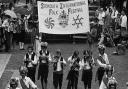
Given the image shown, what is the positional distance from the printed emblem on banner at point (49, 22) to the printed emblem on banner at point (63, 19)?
0.30m

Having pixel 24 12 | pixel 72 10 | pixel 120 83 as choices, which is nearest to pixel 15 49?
pixel 24 12

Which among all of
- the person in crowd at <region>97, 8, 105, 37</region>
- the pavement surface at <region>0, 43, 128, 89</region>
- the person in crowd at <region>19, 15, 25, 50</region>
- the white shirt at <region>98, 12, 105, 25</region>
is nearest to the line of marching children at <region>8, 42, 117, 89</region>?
the pavement surface at <region>0, 43, 128, 89</region>

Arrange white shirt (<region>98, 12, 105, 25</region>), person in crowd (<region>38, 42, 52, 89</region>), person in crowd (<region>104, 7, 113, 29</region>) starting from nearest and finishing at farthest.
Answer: person in crowd (<region>38, 42, 52, 89</region>), white shirt (<region>98, 12, 105, 25</region>), person in crowd (<region>104, 7, 113, 29</region>)

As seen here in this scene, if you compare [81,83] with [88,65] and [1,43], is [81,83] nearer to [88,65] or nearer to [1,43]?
[88,65]

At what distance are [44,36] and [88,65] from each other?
947cm

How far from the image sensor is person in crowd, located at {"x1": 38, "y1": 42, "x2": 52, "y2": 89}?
1738 centimetres

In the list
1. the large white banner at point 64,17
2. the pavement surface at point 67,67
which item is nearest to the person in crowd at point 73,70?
the pavement surface at point 67,67

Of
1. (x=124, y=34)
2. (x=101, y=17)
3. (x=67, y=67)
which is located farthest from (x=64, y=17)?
(x=101, y=17)

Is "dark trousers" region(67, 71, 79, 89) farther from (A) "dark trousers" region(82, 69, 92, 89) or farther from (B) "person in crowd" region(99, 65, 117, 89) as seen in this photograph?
(B) "person in crowd" region(99, 65, 117, 89)

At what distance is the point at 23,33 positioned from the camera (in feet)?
82.3

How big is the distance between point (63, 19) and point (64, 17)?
0.31ft

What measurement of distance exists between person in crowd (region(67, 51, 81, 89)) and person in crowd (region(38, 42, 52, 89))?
74 cm

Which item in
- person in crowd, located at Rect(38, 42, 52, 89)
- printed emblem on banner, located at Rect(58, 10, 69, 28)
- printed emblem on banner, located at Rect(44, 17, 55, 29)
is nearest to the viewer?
person in crowd, located at Rect(38, 42, 52, 89)

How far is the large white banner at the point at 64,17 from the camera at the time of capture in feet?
63.7
